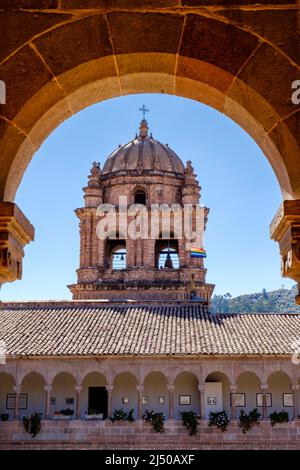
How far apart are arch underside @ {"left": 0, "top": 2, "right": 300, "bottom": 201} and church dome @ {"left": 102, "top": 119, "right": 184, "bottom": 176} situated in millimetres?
23009

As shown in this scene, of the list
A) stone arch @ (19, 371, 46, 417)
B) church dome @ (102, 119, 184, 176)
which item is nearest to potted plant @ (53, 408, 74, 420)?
stone arch @ (19, 371, 46, 417)

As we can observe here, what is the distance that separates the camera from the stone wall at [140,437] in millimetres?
18859

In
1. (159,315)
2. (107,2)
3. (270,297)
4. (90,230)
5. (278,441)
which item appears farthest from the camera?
(270,297)

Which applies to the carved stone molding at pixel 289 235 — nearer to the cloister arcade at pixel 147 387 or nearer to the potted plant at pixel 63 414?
the cloister arcade at pixel 147 387

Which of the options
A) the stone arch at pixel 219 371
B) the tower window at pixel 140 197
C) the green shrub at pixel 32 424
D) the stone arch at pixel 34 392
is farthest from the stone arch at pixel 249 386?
the tower window at pixel 140 197

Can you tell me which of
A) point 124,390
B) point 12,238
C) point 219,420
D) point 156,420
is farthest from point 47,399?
point 12,238

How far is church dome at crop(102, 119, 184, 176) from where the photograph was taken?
26.6 m

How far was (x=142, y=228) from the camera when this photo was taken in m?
25.2

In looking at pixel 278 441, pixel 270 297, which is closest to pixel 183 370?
pixel 278 441

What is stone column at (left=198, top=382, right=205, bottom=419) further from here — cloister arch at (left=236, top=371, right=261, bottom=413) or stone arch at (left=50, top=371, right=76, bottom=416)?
stone arch at (left=50, top=371, right=76, bottom=416)

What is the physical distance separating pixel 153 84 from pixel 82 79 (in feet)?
1.61

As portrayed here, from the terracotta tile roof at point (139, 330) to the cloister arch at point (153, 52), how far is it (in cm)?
1660

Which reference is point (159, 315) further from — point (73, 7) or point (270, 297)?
point (270, 297)

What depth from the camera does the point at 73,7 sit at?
337 cm
